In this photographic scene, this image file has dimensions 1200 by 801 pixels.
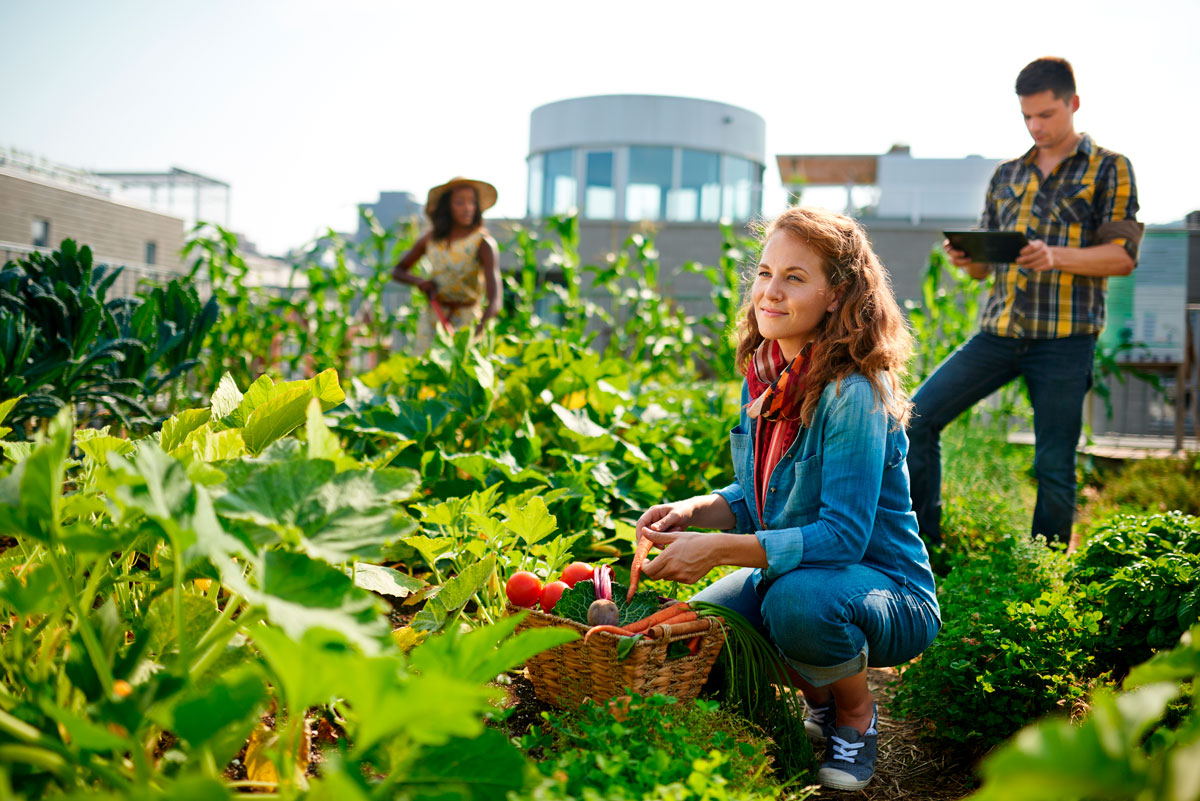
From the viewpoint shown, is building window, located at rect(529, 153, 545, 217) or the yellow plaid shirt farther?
building window, located at rect(529, 153, 545, 217)

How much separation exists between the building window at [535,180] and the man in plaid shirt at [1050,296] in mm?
15589

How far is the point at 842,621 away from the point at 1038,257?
5.77 feet

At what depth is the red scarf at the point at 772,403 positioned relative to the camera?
182 cm

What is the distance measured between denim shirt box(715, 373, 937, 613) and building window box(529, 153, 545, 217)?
16.8m

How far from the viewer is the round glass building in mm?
17500

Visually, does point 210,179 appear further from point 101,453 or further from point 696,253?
point 101,453

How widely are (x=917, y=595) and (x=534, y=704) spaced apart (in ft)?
2.67

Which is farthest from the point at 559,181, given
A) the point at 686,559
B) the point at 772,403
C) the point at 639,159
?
the point at 686,559

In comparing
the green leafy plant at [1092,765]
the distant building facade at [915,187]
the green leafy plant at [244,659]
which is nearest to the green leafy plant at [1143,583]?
the green leafy plant at [1092,765]

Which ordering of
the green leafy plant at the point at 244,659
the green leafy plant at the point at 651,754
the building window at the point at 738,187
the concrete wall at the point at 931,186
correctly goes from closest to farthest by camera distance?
the green leafy plant at the point at 244,659 < the green leafy plant at the point at 651,754 < the concrete wall at the point at 931,186 < the building window at the point at 738,187

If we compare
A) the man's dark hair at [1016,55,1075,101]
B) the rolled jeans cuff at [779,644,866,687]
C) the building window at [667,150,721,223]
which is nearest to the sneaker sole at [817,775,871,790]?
the rolled jeans cuff at [779,644,866,687]

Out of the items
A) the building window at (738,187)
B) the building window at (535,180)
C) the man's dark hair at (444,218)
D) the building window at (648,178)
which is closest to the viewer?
the man's dark hair at (444,218)

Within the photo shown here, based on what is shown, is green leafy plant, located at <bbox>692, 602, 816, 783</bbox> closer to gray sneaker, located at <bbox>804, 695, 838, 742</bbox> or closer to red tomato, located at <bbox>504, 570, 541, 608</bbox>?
gray sneaker, located at <bbox>804, 695, 838, 742</bbox>

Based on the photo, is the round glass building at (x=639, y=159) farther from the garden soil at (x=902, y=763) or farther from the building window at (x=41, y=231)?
the garden soil at (x=902, y=763)
